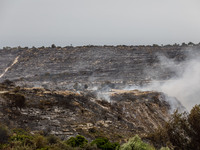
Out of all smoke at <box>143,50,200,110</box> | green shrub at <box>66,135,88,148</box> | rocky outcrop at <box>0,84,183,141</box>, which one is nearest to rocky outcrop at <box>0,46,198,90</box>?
smoke at <box>143,50,200,110</box>

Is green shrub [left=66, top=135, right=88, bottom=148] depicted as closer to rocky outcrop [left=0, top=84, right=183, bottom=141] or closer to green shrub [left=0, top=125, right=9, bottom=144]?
rocky outcrop [left=0, top=84, right=183, bottom=141]

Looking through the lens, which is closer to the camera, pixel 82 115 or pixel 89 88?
pixel 82 115

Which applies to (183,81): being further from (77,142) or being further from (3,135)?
(3,135)

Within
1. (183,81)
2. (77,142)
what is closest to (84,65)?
(183,81)

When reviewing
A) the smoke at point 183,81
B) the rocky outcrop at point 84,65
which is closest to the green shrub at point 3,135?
the rocky outcrop at point 84,65

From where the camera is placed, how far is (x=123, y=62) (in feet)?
125

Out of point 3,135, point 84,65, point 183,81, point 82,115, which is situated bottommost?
point 82,115

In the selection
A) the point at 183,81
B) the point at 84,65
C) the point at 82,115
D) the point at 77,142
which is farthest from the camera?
the point at 84,65

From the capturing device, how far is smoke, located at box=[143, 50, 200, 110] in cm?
2692

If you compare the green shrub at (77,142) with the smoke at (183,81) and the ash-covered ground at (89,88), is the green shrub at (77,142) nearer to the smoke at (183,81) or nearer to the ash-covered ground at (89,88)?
the ash-covered ground at (89,88)

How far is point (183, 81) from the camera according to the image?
31047 millimetres

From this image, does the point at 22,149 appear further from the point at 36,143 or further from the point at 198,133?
the point at 198,133

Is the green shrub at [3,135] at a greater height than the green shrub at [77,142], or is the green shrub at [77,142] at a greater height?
the green shrub at [3,135]

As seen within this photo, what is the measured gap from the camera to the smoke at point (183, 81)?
2692 cm
